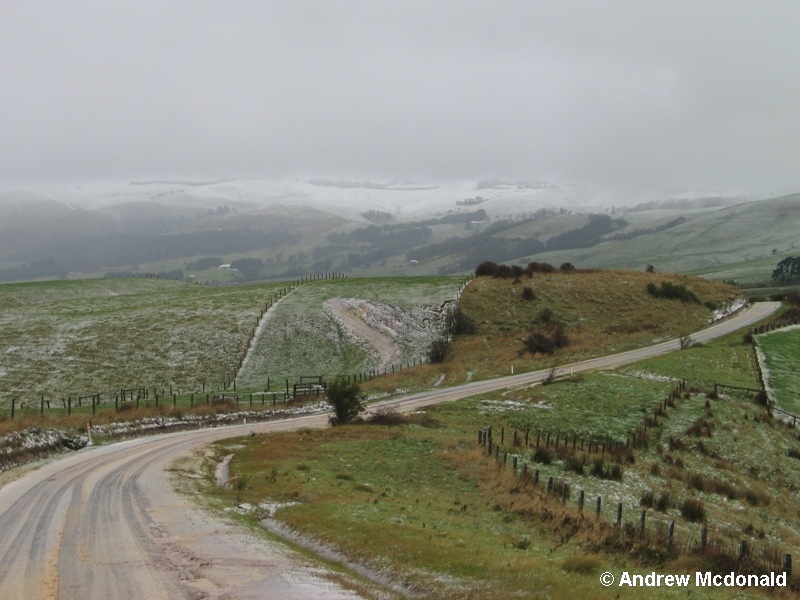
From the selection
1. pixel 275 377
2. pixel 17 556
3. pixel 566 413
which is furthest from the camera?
pixel 275 377

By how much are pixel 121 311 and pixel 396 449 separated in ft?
229

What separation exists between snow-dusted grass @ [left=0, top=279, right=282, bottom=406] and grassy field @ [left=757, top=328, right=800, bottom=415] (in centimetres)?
5666

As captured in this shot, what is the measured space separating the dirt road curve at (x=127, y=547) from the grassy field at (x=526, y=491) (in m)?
2.34

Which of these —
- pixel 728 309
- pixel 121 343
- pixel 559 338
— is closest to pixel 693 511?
pixel 559 338

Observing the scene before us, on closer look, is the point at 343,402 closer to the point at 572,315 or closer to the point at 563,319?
the point at 563,319

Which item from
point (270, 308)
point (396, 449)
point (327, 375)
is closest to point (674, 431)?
point (396, 449)

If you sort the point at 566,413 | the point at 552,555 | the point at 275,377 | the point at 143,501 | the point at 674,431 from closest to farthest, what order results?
the point at 552,555
the point at 143,501
the point at 674,431
the point at 566,413
the point at 275,377

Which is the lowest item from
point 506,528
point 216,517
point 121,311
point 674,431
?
point 674,431

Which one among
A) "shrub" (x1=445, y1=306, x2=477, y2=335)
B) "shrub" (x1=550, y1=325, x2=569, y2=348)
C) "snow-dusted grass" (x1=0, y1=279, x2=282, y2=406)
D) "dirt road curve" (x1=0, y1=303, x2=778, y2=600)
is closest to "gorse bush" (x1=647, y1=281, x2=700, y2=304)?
"shrub" (x1=550, y1=325, x2=569, y2=348)

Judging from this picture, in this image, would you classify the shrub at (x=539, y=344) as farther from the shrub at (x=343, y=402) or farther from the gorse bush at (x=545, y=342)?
the shrub at (x=343, y=402)

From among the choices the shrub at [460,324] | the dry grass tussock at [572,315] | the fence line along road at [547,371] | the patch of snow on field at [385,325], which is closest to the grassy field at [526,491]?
the fence line along road at [547,371]

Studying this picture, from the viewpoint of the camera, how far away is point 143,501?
22.3 m

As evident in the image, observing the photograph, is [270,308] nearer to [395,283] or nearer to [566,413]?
[395,283]

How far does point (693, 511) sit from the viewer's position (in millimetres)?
24984
